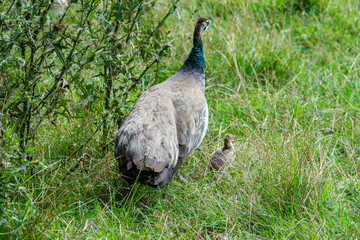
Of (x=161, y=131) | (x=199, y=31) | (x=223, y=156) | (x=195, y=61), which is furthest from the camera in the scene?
(x=199, y=31)

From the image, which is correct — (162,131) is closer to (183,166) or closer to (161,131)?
(161,131)

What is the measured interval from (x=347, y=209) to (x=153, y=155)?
1.56 meters

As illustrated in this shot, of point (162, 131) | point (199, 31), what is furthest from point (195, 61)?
point (162, 131)

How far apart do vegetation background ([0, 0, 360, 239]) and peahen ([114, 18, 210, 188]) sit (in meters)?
0.23

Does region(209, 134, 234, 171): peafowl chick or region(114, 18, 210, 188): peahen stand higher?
region(114, 18, 210, 188): peahen

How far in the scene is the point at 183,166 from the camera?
4.65 m

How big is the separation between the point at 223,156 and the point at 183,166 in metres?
0.36

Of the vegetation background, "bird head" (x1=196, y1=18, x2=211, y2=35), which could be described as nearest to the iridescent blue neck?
"bird head" (x1=196, y1=18, x2=211, y2=35)

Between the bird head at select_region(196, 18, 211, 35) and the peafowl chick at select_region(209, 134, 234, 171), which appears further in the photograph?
the bird head at select_region(196, 18, 211, 35)

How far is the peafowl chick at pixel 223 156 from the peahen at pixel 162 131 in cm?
30

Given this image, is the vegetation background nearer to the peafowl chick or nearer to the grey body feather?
the peafowl chick

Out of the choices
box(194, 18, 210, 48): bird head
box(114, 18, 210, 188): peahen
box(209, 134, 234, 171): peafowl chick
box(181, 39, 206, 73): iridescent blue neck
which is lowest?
box(209, 134, 234, 171): peafowl chick

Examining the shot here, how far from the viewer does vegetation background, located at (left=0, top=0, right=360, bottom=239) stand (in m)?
3.45

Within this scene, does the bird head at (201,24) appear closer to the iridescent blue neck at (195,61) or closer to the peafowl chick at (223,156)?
the iridescent blue neck at (195,61)
